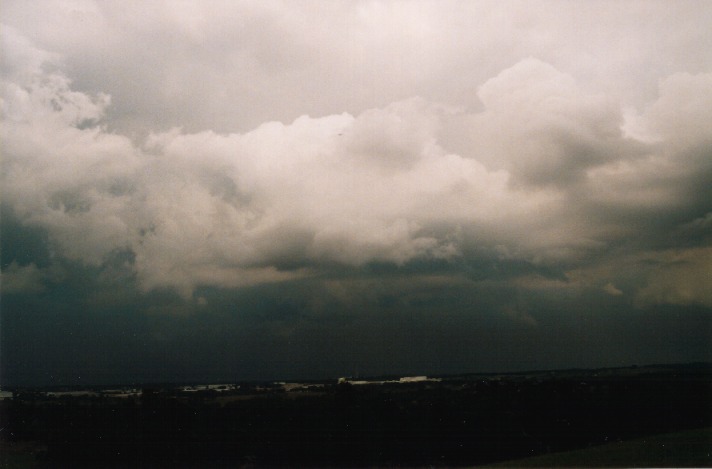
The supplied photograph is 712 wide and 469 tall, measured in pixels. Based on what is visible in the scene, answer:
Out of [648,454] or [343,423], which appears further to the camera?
[343,423]

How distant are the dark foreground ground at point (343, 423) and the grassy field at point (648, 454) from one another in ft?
14.8

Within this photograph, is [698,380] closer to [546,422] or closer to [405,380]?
[546,422]

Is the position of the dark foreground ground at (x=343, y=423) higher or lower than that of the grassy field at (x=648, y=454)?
lower

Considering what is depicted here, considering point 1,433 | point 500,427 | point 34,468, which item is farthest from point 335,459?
point 1,433

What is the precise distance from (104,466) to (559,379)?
28009 mm

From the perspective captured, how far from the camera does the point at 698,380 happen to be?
26.6 metres

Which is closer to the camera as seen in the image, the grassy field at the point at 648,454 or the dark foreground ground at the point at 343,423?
the grassy field at the point at 648,454

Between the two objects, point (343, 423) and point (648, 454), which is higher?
point (648, 454)

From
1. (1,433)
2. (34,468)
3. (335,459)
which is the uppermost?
(1,433)

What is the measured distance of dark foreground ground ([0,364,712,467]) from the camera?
70.3ft

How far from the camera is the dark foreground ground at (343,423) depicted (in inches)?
843

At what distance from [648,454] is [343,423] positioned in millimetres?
17446

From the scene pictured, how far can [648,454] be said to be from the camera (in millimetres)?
11523

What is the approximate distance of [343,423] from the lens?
26.6 m
